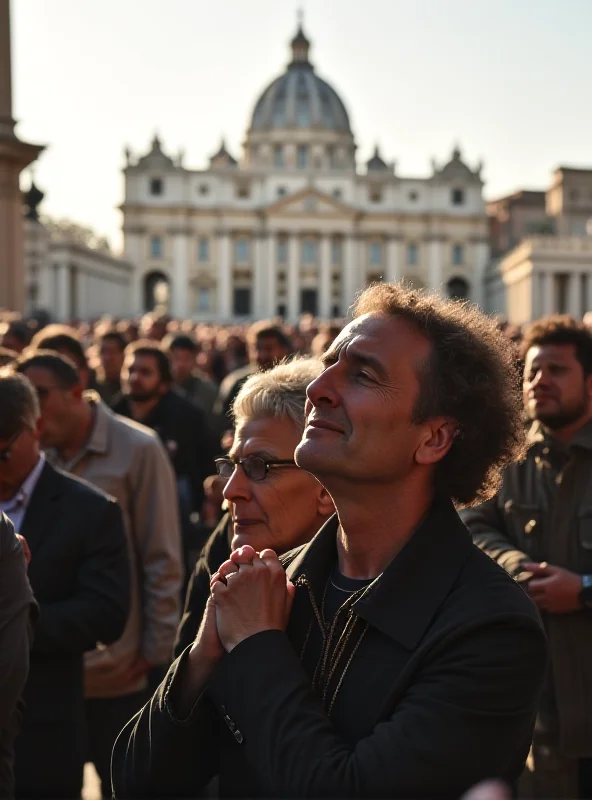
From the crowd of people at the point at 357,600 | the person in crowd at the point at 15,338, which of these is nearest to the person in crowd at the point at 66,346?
the person in crowd at the point at 15,338

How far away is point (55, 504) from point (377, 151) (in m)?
111

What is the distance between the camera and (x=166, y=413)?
7.53 meters

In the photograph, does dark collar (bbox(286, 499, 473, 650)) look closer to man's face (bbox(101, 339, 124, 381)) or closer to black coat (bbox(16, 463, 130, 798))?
→ black coat (bbox(16, 463, 130, 798))

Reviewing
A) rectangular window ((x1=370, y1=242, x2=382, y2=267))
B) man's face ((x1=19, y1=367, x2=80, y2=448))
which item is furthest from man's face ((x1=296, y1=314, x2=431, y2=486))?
rectangular window ((x1=370, y1=242, x2=382, y2=267))

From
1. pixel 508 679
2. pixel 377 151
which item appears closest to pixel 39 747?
pixel 508 679

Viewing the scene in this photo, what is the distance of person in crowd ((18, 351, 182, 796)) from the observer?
16.4ft

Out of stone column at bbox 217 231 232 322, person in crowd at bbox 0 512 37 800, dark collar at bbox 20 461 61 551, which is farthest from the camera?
stone column at bbox 217 231 232 322

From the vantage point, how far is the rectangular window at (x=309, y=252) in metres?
91.2

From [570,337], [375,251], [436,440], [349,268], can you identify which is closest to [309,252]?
[349,268]

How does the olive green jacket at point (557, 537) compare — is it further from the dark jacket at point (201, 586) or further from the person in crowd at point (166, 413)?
the person in crowd at point (166, 413)

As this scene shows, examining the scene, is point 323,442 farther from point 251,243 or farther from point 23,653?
point 251,243

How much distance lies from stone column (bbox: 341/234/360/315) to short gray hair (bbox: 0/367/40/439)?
86.6 metres

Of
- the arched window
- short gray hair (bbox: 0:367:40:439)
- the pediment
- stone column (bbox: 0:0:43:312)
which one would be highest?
the pediment

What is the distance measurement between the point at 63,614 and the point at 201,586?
0.79 metres
